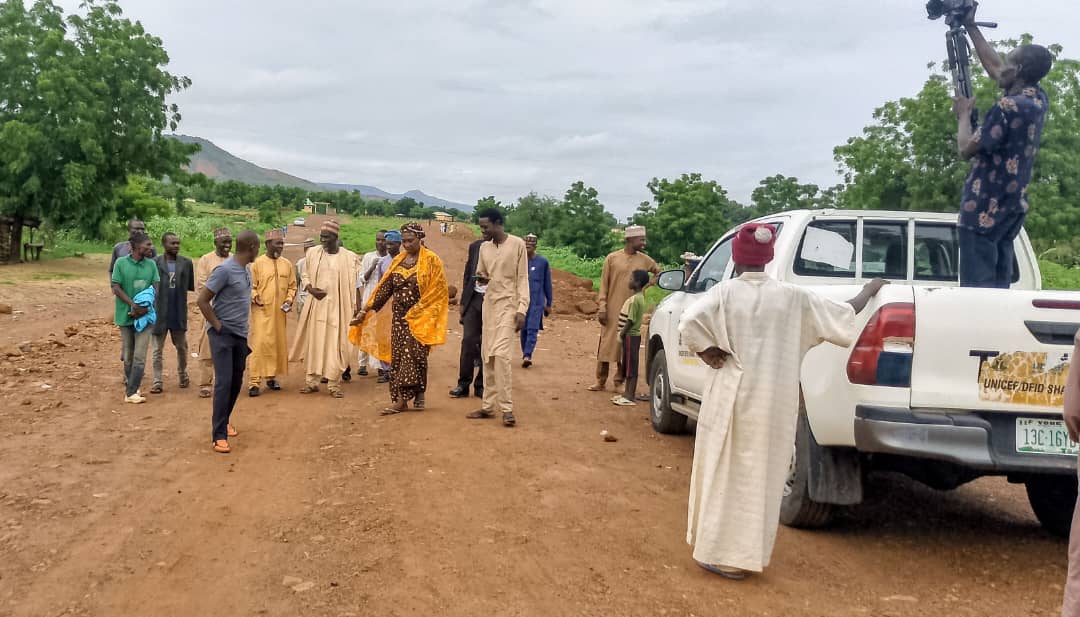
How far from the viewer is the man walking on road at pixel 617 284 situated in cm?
992

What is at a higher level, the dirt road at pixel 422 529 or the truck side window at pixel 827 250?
the truck side window at pixel 827 250

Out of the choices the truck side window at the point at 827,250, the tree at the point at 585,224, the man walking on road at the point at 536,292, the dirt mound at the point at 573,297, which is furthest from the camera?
the tree at the point at 585,224

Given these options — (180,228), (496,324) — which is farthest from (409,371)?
(180,228)

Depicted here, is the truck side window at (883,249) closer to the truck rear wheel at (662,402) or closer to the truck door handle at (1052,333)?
the truck door handle at (1052,333)

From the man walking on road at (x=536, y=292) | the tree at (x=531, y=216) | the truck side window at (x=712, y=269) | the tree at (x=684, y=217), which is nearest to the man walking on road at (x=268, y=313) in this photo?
the man walking on road at (x=536, y=292)

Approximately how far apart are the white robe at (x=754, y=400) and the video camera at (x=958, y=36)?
2.05 m

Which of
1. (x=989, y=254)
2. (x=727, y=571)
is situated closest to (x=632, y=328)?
(x=989, y=254)

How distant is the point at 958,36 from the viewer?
5.54 m

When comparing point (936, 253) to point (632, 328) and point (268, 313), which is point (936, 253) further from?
point (268, 313)

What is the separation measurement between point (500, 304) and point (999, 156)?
14.1 ft

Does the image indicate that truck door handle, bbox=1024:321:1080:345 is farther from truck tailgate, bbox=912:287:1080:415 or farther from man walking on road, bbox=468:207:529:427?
man walking on road, bbox=468:207:529:427

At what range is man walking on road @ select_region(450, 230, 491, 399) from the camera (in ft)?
30.3

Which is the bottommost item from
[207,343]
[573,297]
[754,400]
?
[573,297]

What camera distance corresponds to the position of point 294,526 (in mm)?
5074
